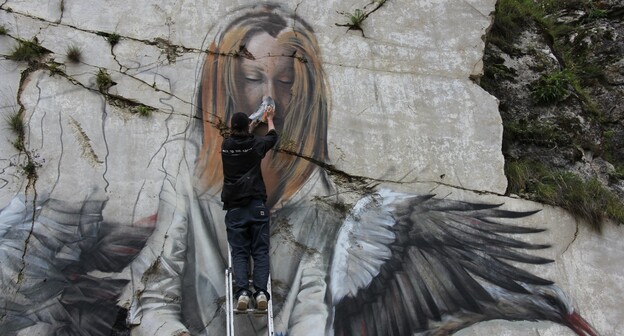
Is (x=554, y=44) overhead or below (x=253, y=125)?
overhead

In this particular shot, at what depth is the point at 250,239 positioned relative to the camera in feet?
17.0

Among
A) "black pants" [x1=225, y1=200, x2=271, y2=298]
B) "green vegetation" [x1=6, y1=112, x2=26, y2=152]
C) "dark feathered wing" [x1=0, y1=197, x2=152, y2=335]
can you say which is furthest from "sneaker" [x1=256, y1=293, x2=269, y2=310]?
"green vegetation" [x1=6, y1=112, x2=26, y2=152]

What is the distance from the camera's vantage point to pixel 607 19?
9.12 m

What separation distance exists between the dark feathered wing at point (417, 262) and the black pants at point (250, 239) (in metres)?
0.76

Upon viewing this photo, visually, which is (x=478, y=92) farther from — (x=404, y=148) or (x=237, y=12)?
(x=237, y=12)

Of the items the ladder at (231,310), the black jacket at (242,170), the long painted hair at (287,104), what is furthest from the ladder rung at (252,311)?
the long painted hair at (287,104)

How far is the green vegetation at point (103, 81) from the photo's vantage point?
19.4ft

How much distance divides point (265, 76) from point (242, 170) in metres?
1.36

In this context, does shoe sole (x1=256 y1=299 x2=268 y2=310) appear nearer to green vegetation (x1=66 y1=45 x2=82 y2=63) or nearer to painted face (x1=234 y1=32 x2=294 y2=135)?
painted face (x1=234 y1=32 x2=294 y2=135)

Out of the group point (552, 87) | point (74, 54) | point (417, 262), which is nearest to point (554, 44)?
point (552, 87)

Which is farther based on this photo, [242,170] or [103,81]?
[103,81]

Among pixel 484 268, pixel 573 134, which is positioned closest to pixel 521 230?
pixel 484 268

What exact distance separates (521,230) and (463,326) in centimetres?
115

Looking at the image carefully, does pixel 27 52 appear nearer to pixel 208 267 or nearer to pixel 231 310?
pixel 208 267
